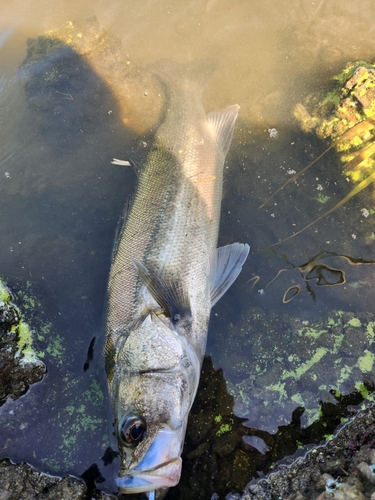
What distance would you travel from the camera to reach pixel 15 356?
3.51 meters

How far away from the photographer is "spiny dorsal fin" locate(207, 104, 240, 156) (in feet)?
12.8

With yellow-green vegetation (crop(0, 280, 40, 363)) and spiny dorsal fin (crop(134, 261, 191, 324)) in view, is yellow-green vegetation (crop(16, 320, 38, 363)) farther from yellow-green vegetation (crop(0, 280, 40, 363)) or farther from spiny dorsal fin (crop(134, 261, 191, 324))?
spiny dorsal fin (crop(134, 261, 191, 324))

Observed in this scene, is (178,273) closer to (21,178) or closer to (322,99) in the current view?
(21,178)

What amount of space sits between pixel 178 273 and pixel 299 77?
2713 millimetres

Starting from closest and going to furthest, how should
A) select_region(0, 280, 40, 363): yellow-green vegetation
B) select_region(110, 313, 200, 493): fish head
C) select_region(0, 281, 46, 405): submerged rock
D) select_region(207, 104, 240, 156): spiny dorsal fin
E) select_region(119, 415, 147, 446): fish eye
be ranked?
select_region(110, 313, 200, 493): fish head
select_region(119, 415, 147, 446): fish eye
select_region(0, 281, 46, 405): submerged rock
select_region(0, 280, 40, 363): yellow-green vegetation
select_region(207, 104, 240, 156): spiny dorsal fin

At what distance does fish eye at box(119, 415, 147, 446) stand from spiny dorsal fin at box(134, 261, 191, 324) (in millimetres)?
795

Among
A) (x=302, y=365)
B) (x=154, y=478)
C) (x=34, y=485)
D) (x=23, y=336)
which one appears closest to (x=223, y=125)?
(x=302, y=365)

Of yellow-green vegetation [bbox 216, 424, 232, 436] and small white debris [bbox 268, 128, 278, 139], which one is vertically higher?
small white debris [bbox 268, 128, 278, 139]

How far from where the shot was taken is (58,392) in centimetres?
349

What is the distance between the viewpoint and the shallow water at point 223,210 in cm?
337

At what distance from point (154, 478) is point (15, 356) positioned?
1873 millimetres

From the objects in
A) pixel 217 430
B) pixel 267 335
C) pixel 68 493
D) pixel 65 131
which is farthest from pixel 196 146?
pixel 68 493

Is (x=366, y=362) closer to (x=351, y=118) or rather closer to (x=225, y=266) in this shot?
(x=225, y=266)

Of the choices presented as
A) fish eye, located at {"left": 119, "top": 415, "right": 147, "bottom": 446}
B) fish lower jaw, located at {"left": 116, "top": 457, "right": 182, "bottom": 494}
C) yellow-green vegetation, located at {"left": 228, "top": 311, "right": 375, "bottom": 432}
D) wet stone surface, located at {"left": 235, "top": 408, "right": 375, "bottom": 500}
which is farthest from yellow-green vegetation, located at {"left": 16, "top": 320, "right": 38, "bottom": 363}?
wet stone surface, located at {"left": 235, "top": 408, "right": 375, "bottom": 500}
